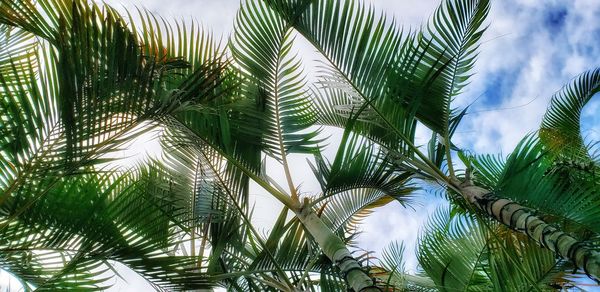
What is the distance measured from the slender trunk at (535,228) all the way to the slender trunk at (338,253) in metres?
0.77

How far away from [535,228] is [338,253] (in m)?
0.86

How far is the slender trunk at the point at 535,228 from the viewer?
2.01 m

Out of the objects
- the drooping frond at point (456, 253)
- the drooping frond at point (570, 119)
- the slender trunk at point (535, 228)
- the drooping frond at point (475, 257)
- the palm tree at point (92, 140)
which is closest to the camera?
the palm tree at point (92, 140)

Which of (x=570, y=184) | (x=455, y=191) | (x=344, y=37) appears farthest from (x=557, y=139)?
(x=344, y=37)

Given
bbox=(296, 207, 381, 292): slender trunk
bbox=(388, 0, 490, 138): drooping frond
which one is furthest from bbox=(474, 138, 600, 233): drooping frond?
bbox=(296, 207, 381, 292): slender trunk

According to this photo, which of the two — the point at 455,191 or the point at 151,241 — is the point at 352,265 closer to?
the point at 151,241

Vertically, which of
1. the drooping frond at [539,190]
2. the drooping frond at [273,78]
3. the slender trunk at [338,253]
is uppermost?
the drooping frond at [273,78]

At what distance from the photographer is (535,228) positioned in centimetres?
224

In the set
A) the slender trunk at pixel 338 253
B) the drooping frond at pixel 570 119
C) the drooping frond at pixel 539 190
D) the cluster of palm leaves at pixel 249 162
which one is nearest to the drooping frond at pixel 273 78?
the cluster of palm leaves at pixel 249 162

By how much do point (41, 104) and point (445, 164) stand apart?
88.0 inches

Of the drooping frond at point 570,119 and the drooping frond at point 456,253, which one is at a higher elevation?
the drooping frond at point 570,119

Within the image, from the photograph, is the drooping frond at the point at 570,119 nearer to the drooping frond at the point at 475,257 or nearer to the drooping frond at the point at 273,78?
the drooping frond at the point at 475,257

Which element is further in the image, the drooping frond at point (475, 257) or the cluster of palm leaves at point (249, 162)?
the drooping frond at point (475, 257)

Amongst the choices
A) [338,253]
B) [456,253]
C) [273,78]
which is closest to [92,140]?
[338,253]
